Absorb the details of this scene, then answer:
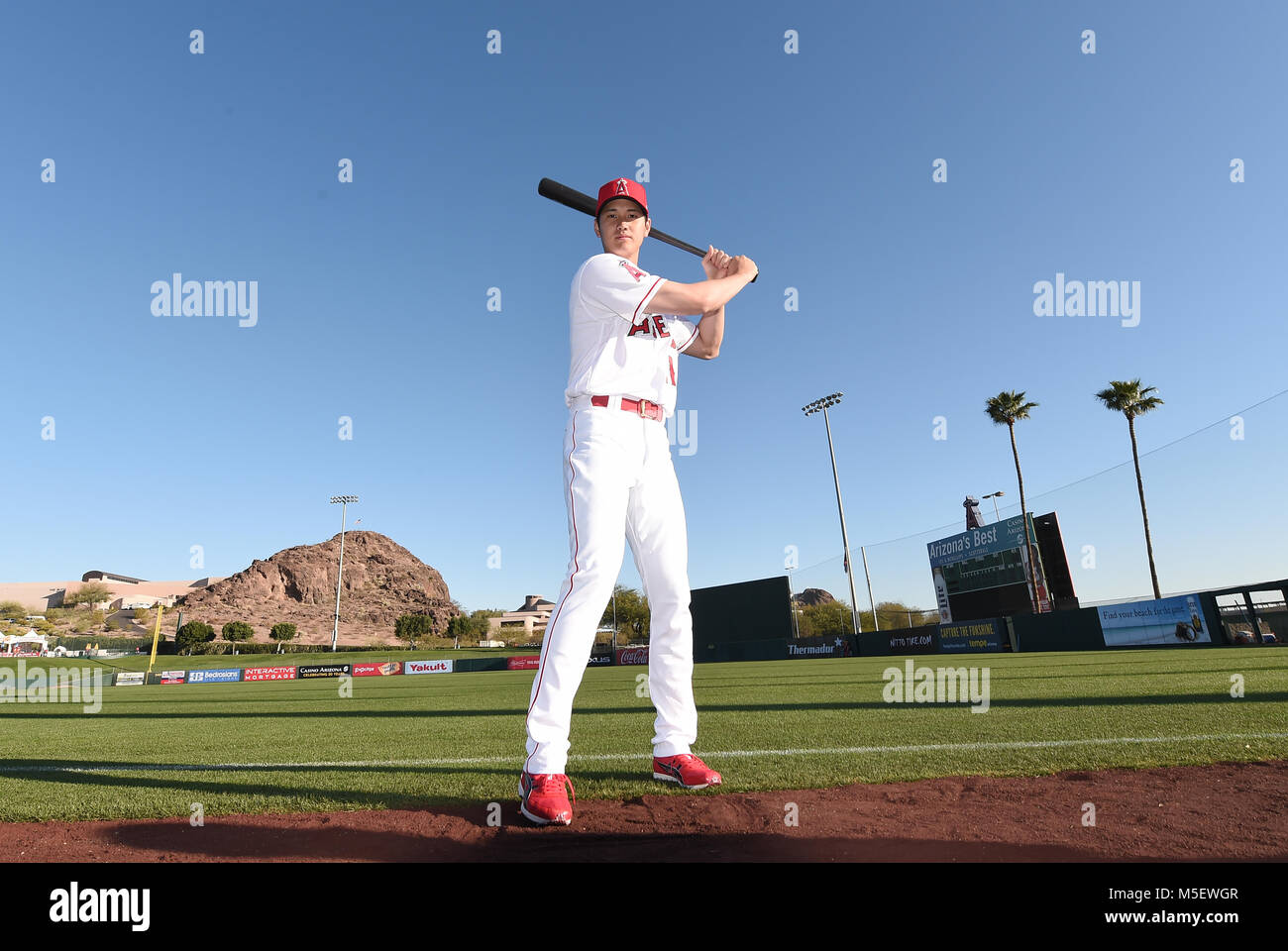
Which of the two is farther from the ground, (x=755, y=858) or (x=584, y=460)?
A: (x=584, y=460)

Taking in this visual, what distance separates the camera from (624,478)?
9.48ft

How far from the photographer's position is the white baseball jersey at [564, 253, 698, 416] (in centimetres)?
287

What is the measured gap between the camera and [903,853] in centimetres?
184

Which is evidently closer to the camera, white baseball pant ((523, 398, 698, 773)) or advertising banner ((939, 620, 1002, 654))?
white baseball pant ((523, 398, 698, 773))

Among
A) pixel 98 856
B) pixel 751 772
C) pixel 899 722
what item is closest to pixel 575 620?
pixel 751 772

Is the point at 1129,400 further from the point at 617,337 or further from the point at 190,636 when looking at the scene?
the point at 190,636

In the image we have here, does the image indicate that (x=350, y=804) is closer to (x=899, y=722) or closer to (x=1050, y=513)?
(x=899, y=722)

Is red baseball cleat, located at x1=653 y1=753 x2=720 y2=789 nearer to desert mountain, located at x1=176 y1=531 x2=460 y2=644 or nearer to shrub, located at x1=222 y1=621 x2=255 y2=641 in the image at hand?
shrub, located at x1=222 y1=621 x2=255 y2=641

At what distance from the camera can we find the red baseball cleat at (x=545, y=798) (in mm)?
2314

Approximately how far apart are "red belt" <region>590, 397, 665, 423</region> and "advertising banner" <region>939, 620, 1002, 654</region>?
25486 mm

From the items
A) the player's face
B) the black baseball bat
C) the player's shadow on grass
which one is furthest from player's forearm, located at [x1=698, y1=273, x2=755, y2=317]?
the player's shadow on grass
